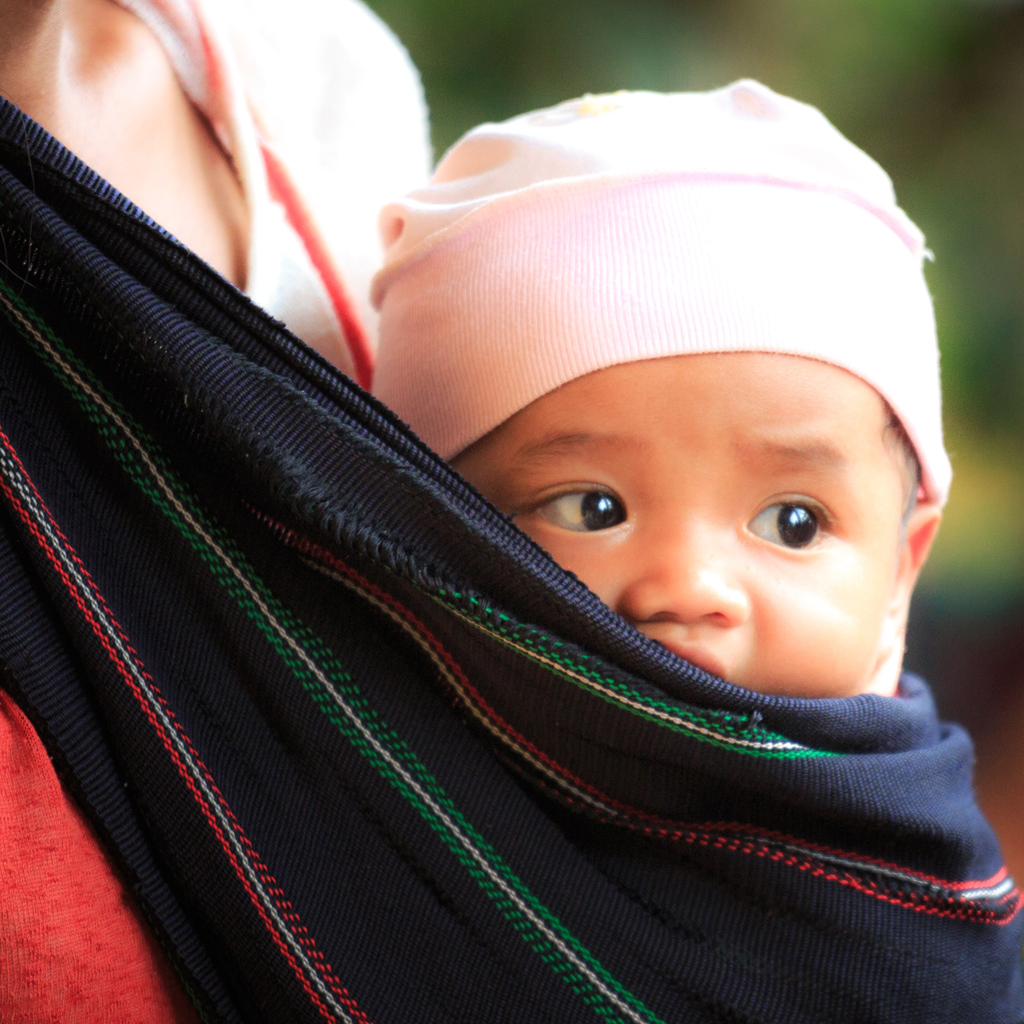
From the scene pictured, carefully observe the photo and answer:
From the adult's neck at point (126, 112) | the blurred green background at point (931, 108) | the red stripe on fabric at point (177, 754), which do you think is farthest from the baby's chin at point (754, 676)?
the blurred green background at point (931, 108)

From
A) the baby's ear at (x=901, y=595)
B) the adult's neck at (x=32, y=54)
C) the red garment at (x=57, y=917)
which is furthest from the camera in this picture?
the baby's ear at (x=901, y=595)

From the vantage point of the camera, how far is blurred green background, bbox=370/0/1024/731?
1.41 meters

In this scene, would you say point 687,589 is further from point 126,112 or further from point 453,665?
point 126,112

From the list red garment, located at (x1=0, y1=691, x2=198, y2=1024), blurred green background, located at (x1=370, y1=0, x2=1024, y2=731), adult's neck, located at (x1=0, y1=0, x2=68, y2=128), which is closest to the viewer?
red garment, located at (x1=0, y1=691, x2=198, y2=1024)

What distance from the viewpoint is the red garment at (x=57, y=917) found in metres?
0.38

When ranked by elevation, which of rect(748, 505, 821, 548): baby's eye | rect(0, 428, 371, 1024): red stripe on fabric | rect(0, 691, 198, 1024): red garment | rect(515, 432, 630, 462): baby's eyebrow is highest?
rect(748, 505, 821, 548): baby's eye

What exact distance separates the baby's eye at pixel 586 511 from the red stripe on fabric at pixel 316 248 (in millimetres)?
195

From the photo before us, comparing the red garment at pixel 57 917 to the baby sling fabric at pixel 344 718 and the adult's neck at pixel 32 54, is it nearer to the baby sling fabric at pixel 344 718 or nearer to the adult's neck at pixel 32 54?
the baby sling fabric at pixel 344 718

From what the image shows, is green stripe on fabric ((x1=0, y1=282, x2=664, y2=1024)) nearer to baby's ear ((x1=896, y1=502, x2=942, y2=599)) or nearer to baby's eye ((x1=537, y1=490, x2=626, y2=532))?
baby's eye ((x1=537, y1=490, x2=626, y2=532))

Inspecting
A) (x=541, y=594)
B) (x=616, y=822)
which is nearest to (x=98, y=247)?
(x=541, y=594)

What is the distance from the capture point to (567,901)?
0.45 meters

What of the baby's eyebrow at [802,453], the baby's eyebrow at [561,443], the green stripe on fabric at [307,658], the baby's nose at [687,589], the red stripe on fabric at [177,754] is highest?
the baby's eyebrow at [802,453]

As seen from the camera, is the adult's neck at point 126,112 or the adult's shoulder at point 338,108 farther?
the adult's shoulder at point 338,108

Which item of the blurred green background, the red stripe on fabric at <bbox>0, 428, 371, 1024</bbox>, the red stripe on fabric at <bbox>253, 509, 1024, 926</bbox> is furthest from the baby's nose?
the blurred green background
